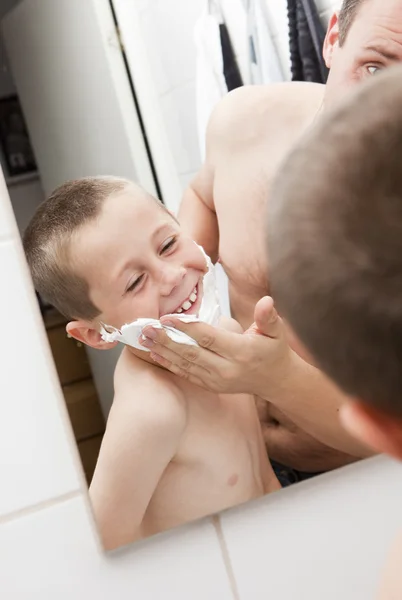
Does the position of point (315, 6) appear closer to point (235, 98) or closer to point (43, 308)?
point (235, 98)

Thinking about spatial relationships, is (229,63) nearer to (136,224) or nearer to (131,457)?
(136,224)

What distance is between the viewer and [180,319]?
27.4 inches

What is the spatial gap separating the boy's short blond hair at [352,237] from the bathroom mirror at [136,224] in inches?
13.4

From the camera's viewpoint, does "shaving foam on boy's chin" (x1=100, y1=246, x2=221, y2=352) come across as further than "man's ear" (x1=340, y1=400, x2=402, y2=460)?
Yes

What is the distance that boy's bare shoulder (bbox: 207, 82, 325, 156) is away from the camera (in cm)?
75

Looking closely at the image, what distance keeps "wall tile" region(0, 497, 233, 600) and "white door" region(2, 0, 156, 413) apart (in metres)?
0.13

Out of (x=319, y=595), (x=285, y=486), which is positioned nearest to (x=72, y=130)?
(x=285, y=486)

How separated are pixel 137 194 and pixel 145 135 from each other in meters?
0.07

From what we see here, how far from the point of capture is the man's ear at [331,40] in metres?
0.74

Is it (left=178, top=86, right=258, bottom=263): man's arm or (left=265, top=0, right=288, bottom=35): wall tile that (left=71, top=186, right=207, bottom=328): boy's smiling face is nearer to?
(left=178, top=86, right=258, bottom=263): man's arm

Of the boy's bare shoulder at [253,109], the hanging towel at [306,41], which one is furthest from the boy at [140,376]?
the hanging towel at [306,41]

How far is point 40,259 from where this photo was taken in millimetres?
671

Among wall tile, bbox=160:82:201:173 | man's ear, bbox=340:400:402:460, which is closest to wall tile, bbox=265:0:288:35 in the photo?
wall tile, bbox=160:82:201:173

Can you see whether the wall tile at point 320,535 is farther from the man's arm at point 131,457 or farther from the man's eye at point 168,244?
the man's eye at point 168,244
